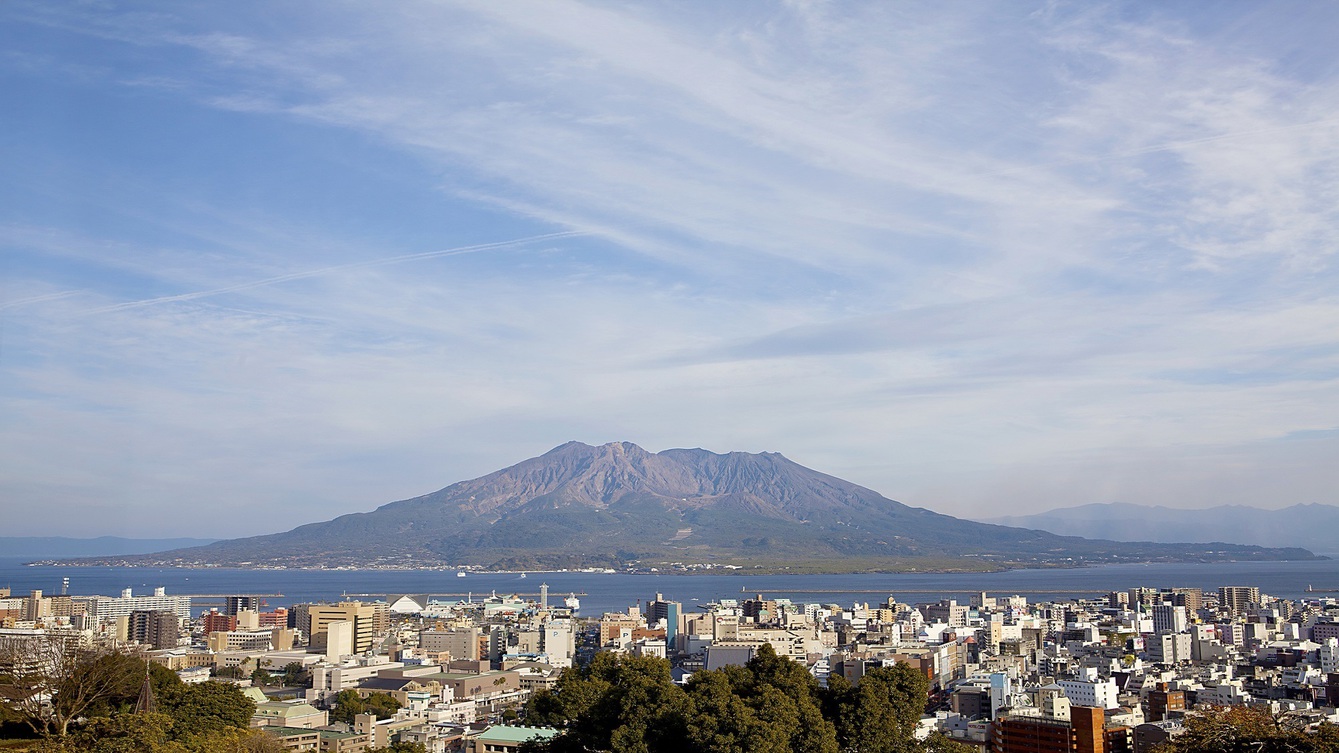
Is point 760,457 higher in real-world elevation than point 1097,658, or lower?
higher

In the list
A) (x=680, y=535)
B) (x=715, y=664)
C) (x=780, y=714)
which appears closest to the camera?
(x=780, y=714)

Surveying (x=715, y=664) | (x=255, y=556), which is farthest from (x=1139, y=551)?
(x=715, y=664)

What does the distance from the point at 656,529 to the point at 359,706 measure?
88.2m

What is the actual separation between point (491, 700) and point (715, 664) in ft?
16.3

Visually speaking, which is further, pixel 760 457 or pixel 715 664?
pixel 760 457

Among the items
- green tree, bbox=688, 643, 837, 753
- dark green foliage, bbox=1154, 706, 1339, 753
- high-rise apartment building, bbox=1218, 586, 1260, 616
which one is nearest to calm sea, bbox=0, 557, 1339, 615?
high-rise apartment building, bbox=1218, 586, 1260, 616

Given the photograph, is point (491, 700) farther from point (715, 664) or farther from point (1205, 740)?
point (1205, 740)

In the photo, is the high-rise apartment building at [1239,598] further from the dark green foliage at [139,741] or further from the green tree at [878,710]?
the dark green foliage at [139,741]

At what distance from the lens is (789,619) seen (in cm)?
3553

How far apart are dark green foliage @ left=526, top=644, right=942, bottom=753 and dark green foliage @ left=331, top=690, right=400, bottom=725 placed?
25.9ft

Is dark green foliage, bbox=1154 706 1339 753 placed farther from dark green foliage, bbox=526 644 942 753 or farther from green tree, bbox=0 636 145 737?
green tree, bbox=0 636 145 737

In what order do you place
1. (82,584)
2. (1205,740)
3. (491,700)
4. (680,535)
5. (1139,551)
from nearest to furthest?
(1205,740), (491,700), (82,584), (680,535), (1139,551)

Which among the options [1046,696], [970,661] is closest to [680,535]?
[970,661]

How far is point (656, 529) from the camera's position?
10838cm
